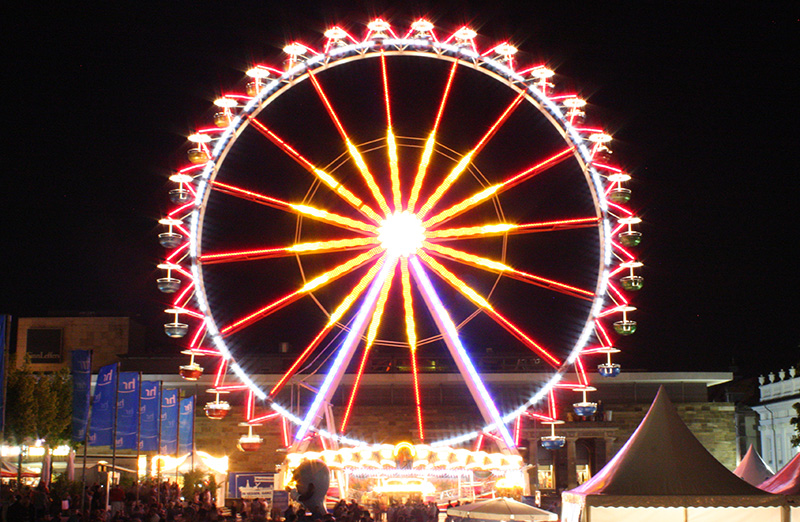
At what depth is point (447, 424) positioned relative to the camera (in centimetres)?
4850

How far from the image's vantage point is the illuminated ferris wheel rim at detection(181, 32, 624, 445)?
83.6 ft

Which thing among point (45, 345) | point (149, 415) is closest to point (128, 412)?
point (149, 415)

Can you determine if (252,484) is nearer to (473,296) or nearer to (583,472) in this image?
(473,296)

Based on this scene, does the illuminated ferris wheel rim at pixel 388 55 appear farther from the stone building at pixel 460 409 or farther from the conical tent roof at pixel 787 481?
the stone building at pixel 460 409

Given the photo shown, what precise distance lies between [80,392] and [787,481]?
56.1 feet

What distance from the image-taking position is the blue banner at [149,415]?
1192 inches

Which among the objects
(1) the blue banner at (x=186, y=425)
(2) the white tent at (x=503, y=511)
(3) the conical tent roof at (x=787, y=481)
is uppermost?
(1) the blue banner at (x=186, y=425)

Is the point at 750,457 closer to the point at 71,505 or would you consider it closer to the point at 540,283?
the point at 540,283

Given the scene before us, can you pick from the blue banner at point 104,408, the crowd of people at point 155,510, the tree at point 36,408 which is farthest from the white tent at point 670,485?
the tree at point 36,408

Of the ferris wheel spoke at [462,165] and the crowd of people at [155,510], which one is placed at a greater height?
the ferris wheel spoke at [462,165]

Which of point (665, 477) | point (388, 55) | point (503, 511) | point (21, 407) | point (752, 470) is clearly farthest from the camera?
point (21, 407)

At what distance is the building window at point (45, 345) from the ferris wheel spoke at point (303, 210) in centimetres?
3834

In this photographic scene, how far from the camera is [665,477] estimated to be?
14172mm

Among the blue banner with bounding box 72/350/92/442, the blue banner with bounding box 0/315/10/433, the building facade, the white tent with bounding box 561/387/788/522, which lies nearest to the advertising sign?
the blue banner with bounding box 72/350/92/442
